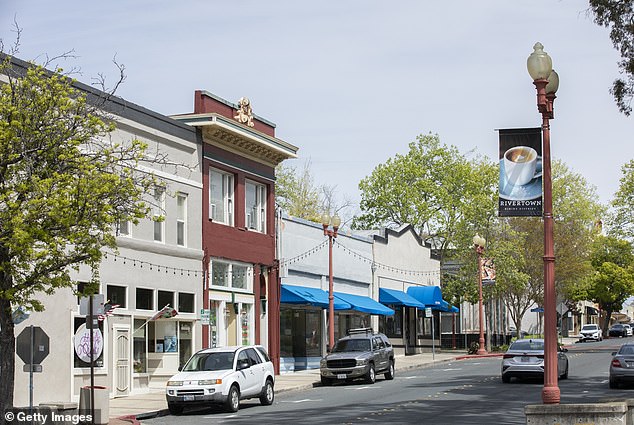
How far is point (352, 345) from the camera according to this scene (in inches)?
1420

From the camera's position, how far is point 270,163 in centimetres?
4103

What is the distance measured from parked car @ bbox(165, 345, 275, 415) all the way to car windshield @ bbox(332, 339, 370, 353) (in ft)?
25.4

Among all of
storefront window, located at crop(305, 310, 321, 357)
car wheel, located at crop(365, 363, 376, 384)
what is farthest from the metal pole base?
storefront window, located at crop(305, 310, 321, 357)

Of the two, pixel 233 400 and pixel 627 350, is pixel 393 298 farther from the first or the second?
pixel 233 400

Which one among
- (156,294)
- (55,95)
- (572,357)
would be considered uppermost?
(55,95)

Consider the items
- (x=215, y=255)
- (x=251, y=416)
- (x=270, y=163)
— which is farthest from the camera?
(x=270, y=163)

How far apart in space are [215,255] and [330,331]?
7194 mm

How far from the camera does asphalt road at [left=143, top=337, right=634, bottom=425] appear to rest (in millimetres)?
22656

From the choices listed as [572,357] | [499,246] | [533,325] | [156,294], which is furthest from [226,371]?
[533,325]

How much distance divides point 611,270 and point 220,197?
239 ft

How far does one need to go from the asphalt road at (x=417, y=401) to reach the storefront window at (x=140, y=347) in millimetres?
3975

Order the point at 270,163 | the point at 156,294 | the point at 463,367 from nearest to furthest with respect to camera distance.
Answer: the point at 156,294, the point at 270,163, the point at 463,367

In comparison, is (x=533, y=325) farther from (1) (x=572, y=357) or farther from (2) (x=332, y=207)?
(1) (x=572, y=357)

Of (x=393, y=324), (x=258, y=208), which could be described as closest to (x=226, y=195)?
(x=258, y=208)
